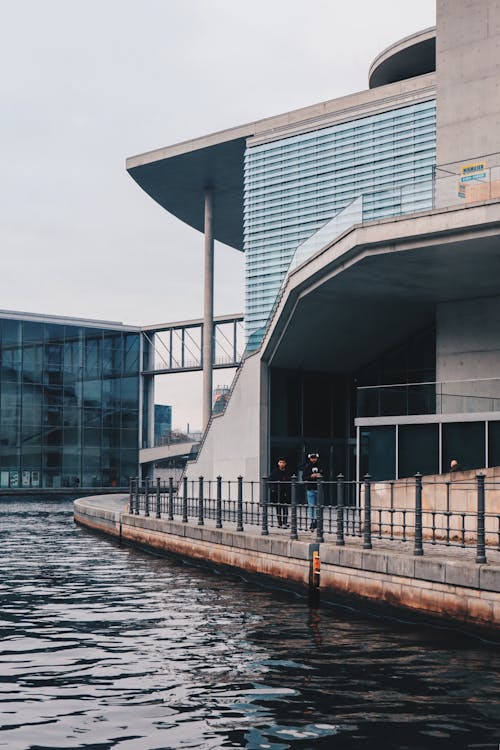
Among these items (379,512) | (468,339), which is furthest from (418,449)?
(379,512)

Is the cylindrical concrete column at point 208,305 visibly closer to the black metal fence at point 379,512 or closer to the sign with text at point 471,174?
the sign with text at point 471,174

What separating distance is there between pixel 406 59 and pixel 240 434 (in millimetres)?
17946

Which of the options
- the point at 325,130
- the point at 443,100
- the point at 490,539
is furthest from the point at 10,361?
the point at 490,539

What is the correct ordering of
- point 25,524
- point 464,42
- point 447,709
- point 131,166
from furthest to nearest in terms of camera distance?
point 131,166, point 25,524, point 464,42, point 447,709

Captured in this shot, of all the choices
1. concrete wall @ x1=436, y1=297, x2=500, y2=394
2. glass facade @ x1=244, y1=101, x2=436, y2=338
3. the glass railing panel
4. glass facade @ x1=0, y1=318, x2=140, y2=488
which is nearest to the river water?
the glass railing panel

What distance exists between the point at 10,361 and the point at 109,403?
8.36m

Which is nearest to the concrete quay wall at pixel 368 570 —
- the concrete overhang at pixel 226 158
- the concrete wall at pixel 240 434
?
the concrete wall at pixel 240 434

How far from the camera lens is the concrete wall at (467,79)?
3128 cm

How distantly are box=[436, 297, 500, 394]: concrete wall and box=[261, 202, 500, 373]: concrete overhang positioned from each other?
1.42 feet

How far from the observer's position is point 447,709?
382 inches

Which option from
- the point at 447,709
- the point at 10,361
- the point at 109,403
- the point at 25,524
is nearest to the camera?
the point at 447,709

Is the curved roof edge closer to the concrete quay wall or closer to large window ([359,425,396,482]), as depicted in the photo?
large window ([359,425,396,482])

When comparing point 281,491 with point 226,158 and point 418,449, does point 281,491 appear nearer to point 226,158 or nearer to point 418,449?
point 418,449

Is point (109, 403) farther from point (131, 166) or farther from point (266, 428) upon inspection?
point (266, 428)
